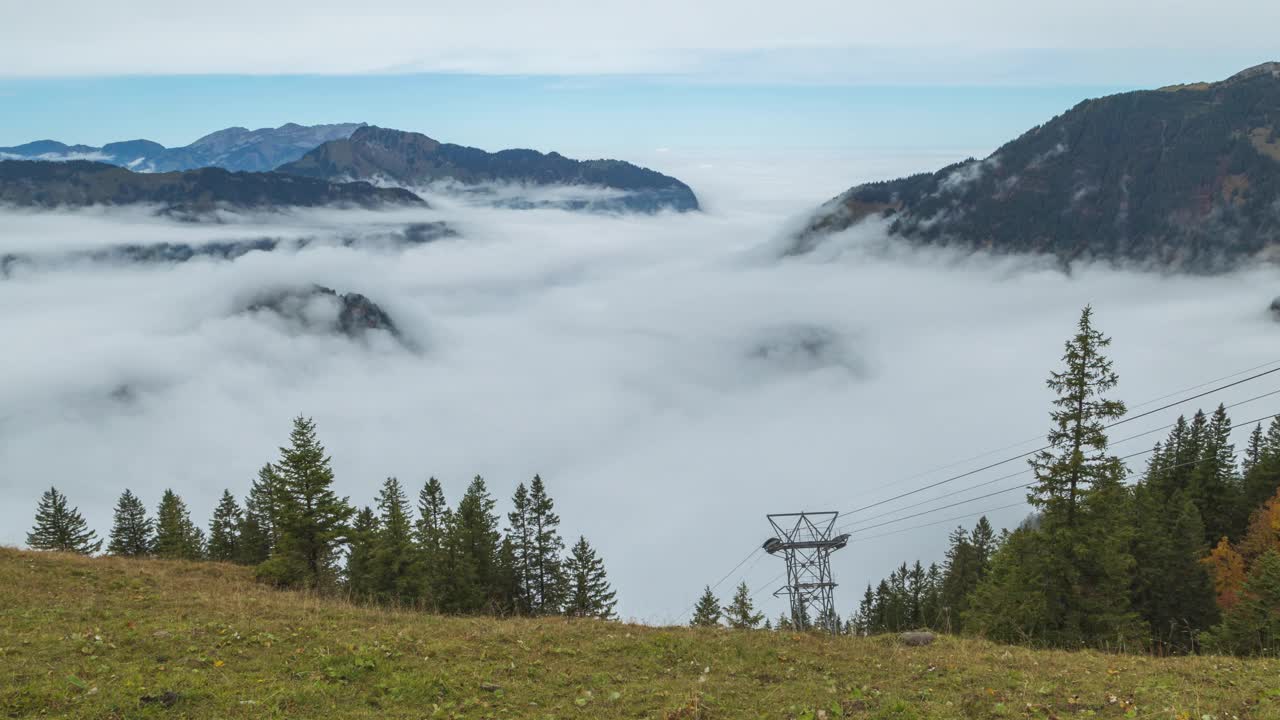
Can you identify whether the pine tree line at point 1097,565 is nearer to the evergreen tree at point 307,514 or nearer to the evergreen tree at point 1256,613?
the evergreen tree at point 1256,613

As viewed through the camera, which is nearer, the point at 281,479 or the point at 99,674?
the point at 99,674

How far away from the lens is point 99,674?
1395cm

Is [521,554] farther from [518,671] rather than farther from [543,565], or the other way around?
[518,671]

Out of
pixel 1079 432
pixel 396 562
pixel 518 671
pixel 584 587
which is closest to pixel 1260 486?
pixel 1079 432

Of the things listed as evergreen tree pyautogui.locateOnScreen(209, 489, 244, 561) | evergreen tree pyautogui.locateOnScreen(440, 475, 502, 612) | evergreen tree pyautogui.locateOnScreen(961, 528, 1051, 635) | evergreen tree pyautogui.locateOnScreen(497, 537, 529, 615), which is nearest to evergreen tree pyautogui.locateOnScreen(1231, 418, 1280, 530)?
evergreen tree pyautogui.locateOnScreen(961, 528, 1051, 635)

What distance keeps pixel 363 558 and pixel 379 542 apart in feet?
14.6

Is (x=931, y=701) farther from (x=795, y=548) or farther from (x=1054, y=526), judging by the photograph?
(x=795, y=548)

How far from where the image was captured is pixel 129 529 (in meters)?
71.4

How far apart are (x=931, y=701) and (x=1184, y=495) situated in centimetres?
5712

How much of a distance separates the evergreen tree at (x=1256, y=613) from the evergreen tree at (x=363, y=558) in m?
41.7

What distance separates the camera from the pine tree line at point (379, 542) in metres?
38.2

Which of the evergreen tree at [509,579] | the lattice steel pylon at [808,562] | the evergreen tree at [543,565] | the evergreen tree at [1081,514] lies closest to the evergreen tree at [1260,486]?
the evergreen tree at [1081,514]

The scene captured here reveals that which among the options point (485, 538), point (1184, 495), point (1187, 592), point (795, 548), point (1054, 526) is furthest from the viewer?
point (1184, 495)

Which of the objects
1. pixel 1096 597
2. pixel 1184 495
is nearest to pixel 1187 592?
pixel 1184 495
